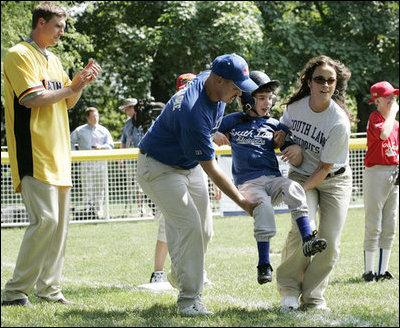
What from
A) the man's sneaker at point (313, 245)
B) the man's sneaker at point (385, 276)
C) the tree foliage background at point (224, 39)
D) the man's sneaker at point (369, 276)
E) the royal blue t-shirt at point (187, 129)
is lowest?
the man's sneaker at point (385, 276)

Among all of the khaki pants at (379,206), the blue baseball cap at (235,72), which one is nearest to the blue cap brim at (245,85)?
the blue baseball cap at (235,72)

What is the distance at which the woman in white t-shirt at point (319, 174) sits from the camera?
5.75 m

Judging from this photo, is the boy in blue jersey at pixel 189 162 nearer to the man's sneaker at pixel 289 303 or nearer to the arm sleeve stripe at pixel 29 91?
the man's sneaker at pixel 289 303

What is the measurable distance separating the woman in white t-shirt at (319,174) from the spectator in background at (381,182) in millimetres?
2467

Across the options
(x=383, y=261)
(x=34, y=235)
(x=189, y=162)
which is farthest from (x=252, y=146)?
(x=383, y=261)

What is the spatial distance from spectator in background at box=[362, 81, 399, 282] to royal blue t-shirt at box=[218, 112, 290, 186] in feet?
9.03

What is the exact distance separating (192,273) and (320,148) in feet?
4.68

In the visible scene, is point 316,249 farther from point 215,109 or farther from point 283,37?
point 283,37

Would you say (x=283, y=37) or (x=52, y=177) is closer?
(x=52, y=177)

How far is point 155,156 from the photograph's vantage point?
222 inches

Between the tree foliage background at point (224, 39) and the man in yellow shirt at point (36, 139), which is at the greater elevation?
the tree foliage background at point (224, 39)

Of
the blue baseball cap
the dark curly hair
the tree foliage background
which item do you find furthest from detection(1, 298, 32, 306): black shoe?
the tree foliage background

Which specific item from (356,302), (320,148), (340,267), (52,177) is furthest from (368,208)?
(52,177)

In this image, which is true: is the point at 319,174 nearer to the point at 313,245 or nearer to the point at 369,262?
the point at 313,245
